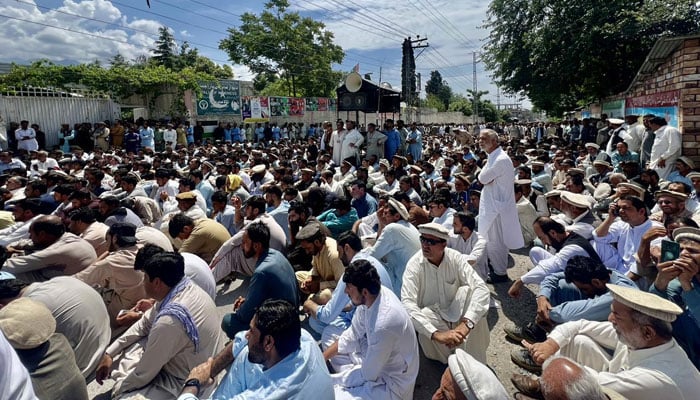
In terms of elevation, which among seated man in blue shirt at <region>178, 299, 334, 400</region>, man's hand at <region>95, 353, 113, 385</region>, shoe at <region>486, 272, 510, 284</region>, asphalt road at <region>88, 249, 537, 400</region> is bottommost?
asphalt road at <region>88, 249, 537, 400</region>

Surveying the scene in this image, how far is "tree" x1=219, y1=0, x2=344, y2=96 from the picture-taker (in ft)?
102

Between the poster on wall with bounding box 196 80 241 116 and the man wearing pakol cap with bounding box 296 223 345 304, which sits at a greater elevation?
the poster on wall with bounding box 196 80 241 116

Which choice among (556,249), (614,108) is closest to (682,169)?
(556,249)

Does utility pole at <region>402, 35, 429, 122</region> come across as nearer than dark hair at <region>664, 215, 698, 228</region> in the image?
No

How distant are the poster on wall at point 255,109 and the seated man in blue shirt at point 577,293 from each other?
19602 mm

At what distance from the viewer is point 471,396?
1.51 meters

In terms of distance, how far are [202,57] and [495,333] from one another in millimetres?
48493

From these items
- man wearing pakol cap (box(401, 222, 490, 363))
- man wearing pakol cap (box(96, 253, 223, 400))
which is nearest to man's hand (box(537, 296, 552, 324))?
man wearing pakol cap (box(401, 222, 490, 363))

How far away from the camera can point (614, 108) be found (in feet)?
43.3

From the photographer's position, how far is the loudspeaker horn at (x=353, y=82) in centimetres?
1357

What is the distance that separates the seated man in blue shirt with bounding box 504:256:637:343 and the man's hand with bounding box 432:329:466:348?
2.38 ft

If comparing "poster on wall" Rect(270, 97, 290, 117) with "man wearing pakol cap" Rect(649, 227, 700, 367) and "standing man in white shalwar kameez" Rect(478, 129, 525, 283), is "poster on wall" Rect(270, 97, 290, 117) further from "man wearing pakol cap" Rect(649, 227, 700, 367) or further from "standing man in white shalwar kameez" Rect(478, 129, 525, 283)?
"man wearing pakol cap" Rect(649, 227, 700, 367)

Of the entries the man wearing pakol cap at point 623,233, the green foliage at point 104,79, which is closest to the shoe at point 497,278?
the man wearing pakol cap at point 623,233

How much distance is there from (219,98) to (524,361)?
19.4 meters
